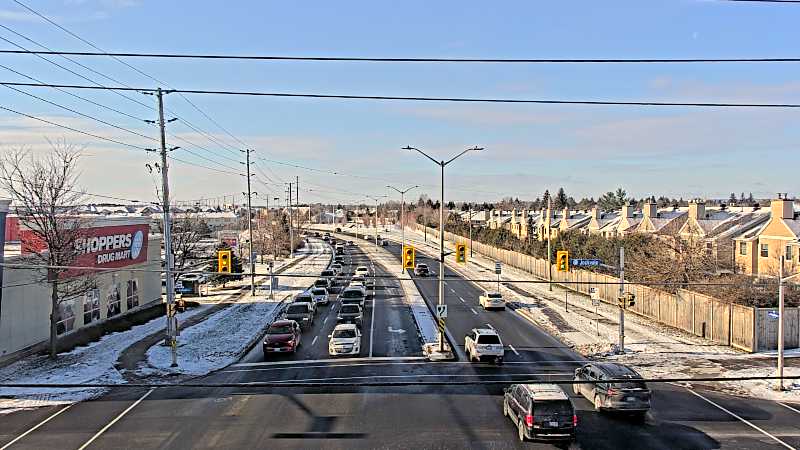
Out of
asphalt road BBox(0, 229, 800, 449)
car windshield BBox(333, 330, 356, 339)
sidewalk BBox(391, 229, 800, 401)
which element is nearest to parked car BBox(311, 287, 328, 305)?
sidewalk BBox(391, 229, 800, 401)

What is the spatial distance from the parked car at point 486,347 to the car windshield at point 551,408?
424 inches

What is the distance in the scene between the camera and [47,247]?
29.4m

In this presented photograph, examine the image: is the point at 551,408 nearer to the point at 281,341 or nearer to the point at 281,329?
the point at 281,341

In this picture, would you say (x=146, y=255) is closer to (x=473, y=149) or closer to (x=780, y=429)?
(x=473, y=149)

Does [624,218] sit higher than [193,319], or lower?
higher

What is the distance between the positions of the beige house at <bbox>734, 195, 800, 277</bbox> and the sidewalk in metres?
13.7

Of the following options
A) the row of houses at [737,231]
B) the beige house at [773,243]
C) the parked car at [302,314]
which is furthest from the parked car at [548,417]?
the beige house at [773,243]

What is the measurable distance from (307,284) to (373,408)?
42551 mm

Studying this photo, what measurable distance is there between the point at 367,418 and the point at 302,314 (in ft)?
67.4

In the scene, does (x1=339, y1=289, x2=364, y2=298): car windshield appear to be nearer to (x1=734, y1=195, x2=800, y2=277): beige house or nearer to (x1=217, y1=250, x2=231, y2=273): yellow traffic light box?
(x1=217, y1=250, x2=231, y2=273): yellow traffic light box

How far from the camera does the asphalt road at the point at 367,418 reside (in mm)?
18016

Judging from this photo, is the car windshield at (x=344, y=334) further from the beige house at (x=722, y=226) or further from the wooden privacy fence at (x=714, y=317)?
the beige house at (x=722, y=226)

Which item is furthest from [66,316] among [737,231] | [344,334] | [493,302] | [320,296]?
[737,231]

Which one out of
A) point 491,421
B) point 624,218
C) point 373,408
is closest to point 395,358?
point 373,408
